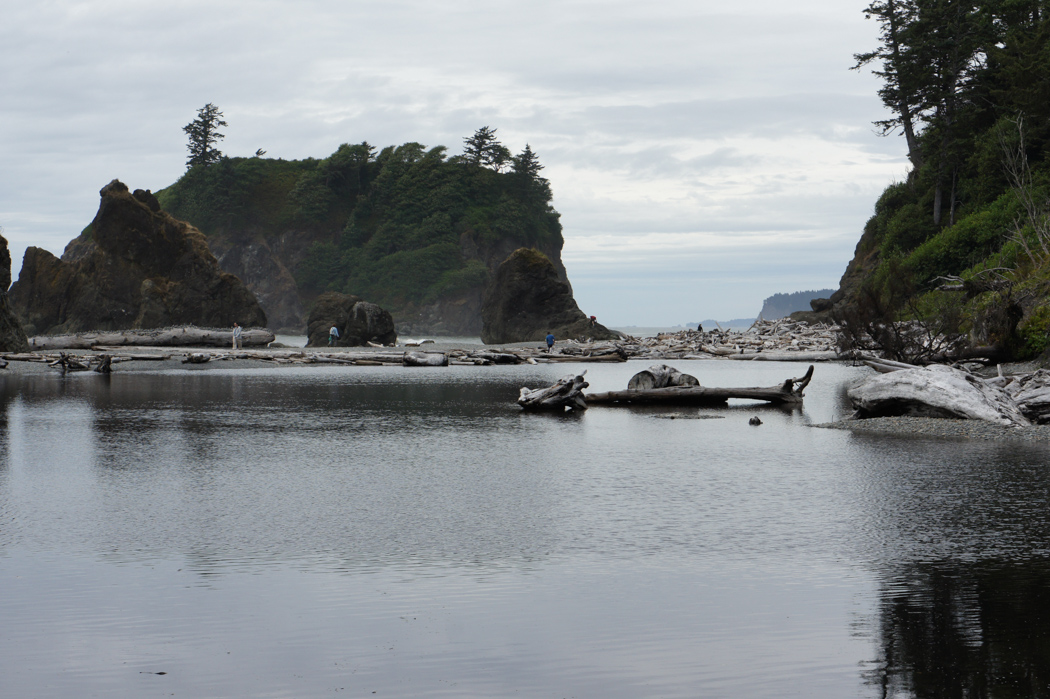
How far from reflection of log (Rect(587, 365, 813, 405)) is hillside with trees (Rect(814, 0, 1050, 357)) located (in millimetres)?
15566

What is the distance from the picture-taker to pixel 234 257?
136 metres

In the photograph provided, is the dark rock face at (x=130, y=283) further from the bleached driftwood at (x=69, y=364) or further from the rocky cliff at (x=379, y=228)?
the rocky cliff at (x=379, y=228)

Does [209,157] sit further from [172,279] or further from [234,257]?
[172,279]

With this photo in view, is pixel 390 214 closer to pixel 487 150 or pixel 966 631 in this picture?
pixel 487 150

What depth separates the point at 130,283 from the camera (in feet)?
218

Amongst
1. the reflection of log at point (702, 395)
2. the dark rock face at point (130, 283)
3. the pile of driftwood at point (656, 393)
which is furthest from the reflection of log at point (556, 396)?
the dark rock face at point (130, 283)

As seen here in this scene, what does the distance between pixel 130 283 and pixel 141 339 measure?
17.3 m

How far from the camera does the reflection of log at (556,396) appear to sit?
72.3 feet

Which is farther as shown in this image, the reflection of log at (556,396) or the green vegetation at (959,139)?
the green vegetation at (959,139)

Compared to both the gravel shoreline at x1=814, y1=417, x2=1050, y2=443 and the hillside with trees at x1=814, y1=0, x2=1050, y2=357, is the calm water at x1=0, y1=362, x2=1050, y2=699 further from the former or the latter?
the hillside with trees at x1=814, y1=0, x2=1050, y2=357

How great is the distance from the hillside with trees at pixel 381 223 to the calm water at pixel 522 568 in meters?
109

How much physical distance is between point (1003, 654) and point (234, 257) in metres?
140

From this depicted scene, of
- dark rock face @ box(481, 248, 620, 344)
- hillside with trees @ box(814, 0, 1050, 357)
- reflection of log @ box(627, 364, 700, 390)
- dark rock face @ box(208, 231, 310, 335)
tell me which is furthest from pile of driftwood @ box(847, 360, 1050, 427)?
dark rock face @ box(208, 231, 310, 335)

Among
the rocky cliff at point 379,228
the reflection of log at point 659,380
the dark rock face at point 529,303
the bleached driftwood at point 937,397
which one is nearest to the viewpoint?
the bleached driftwood at point 937,397
